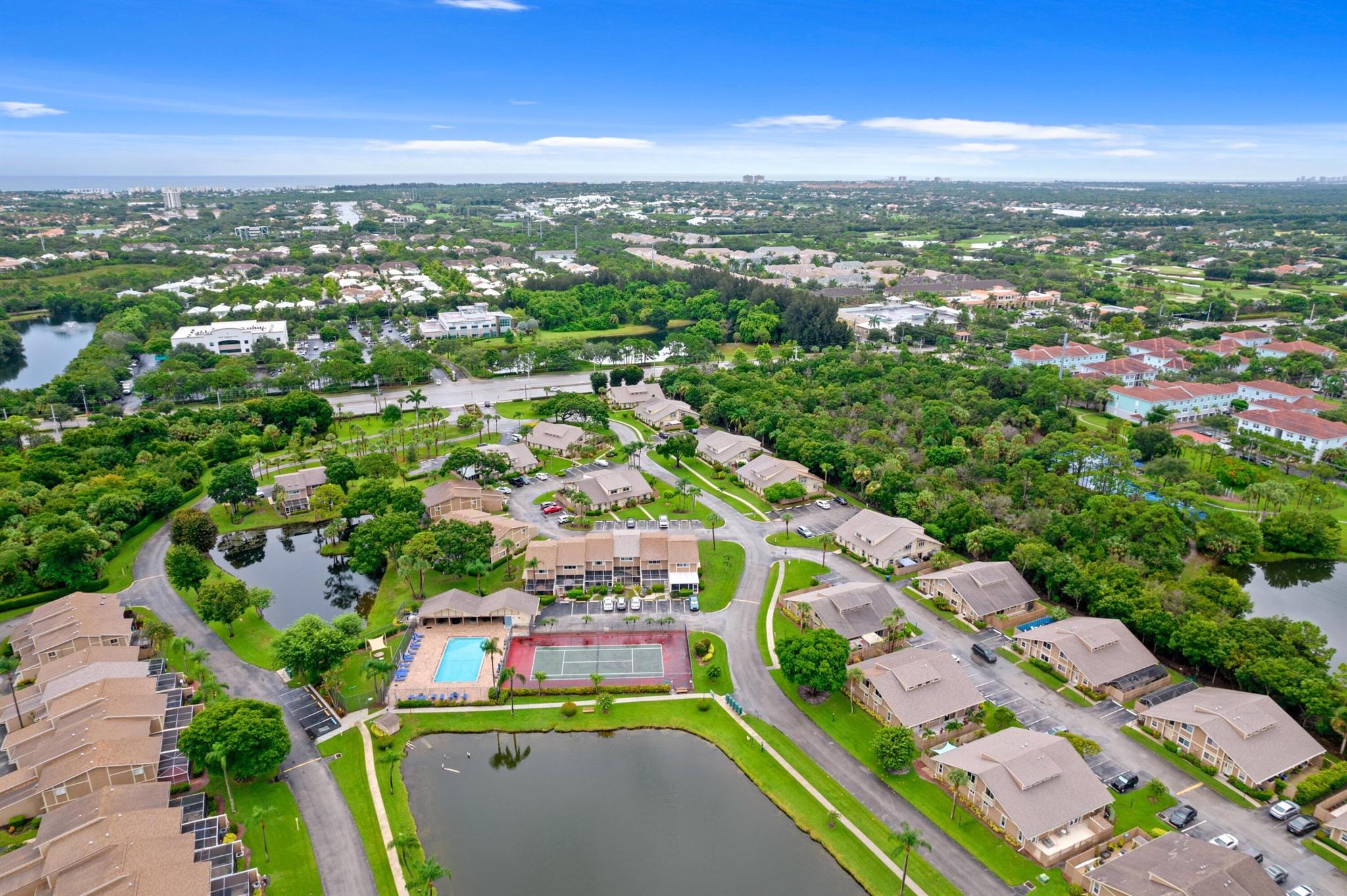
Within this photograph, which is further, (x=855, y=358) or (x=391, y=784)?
(x=855, y=358)

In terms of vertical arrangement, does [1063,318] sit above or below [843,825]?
above

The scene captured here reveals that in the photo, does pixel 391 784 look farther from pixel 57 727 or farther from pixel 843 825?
pixel 843 825

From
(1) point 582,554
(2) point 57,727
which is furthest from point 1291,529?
(2) point 57,727

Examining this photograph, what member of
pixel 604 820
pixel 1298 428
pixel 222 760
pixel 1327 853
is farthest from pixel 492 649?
pixel 1298 428

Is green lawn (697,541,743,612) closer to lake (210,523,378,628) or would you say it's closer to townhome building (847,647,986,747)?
townhome building (847,647,986,747)

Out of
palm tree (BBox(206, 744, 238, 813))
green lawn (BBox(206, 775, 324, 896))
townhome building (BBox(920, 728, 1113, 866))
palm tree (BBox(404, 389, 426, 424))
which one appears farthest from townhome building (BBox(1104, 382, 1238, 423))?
palm tree (BBox(206, 744, 238, 813))

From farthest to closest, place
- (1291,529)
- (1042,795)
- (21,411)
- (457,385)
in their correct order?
(457,385) → (21,411) → (1291,529) → (1042,795)

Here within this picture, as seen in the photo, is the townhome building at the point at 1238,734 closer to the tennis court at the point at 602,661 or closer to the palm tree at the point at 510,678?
the tennis court at the point at 602,661

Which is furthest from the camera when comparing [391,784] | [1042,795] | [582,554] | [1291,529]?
[1291,529]
